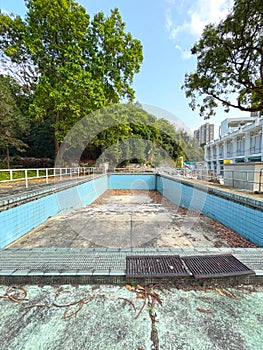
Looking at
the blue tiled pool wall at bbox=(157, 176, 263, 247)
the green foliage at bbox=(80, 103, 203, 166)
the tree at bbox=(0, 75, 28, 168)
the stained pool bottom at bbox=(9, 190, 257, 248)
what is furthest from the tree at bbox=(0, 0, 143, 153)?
the stained pool bottom at bbox=(9, 190, 257, 248)

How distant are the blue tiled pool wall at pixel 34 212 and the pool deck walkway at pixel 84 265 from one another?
0.94m

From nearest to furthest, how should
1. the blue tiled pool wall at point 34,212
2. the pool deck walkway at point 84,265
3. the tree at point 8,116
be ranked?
the pool deck walkway at point 84,265 → the blue tiled pool wall at point 34,212 → the tree at point 8,116

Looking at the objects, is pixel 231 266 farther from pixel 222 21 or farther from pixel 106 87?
pixel 106 87

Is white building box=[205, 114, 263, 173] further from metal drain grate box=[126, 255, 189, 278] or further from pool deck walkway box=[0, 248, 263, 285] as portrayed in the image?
metal drain grate box=[126, 255, 189, 278]

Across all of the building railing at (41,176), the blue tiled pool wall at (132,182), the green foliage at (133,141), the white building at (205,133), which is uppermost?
the white building at (205,133)

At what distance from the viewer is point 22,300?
4.16 feet

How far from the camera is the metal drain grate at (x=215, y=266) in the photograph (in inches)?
58.2

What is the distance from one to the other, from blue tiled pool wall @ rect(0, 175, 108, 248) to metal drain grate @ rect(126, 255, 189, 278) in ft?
6.96

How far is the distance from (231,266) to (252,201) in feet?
6.45

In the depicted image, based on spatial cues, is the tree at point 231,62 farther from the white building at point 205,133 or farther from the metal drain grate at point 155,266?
the white building at point 205,133

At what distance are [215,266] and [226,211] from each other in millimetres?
2591

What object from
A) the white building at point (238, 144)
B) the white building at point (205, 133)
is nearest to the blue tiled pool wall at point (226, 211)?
the white building at point (238, 144)

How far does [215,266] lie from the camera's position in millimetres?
1625

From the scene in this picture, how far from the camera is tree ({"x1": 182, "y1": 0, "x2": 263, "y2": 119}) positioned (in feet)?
19.1
